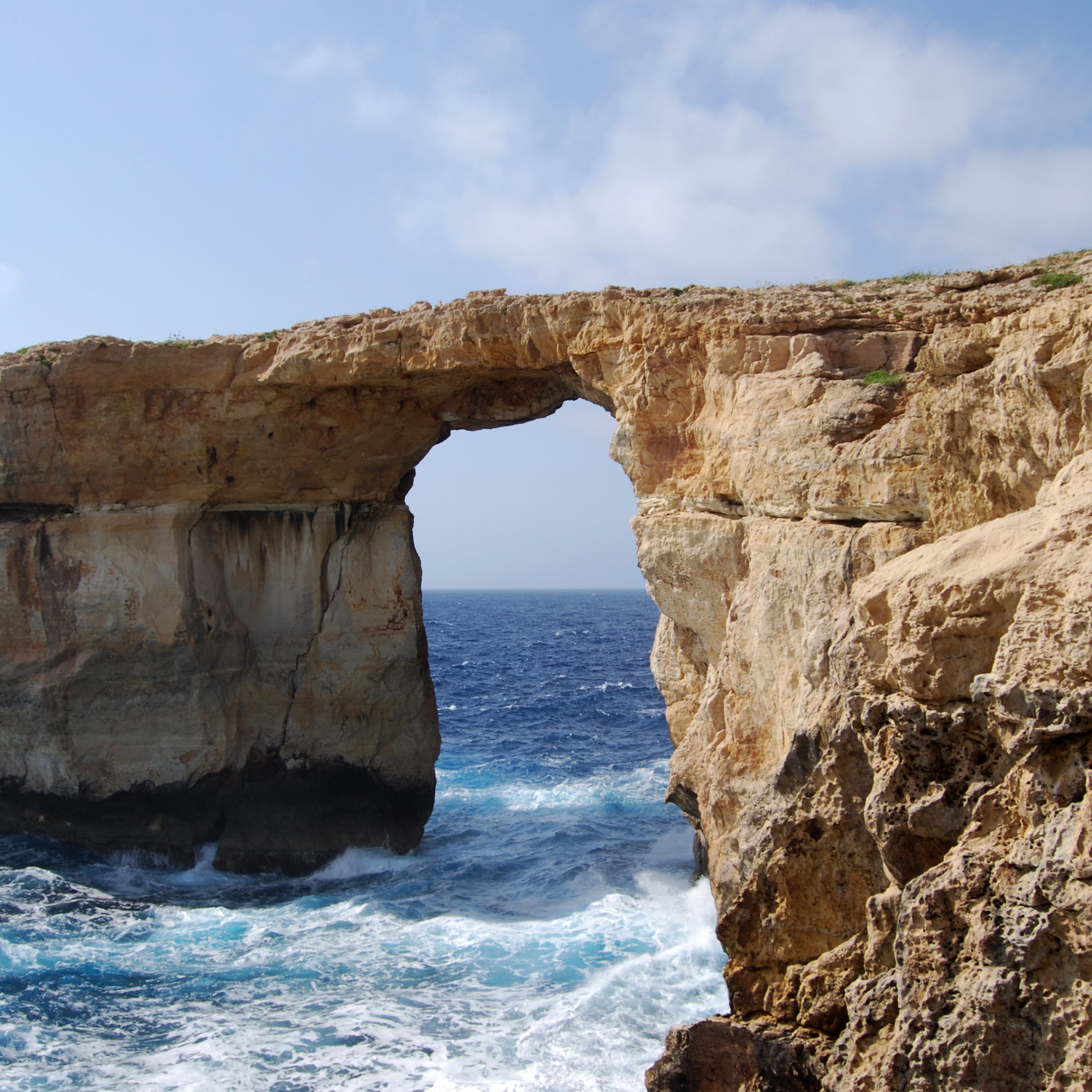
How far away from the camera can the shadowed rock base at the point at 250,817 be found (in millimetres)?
16906

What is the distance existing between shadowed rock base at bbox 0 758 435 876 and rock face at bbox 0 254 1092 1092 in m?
0.06

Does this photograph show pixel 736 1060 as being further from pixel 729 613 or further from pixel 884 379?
pixel 884 379

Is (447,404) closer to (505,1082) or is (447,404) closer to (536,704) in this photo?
(505,1082)

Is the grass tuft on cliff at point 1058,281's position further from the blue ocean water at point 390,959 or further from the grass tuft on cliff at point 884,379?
the blue ocean water at point 390,959

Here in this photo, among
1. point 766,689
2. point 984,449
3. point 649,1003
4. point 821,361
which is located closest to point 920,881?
point 984,449

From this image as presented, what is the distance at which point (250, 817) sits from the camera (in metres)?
17.6

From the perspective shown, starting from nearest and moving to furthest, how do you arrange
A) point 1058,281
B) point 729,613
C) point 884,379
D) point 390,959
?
1. point 884,379
2. point 1058,281
3. point 729,613
4. point 390,959

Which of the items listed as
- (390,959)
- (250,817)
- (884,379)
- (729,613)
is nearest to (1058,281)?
(884,379)

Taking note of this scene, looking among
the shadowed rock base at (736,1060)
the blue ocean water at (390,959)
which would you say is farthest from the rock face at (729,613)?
the blue ocean water at (390,959)

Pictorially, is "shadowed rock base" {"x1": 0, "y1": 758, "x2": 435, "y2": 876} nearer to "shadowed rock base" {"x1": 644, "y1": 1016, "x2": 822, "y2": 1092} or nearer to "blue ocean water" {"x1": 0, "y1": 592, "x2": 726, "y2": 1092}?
"blue ocean water" {"x1": 0, "y1": 592, "x2": 726, "y2": 1092}

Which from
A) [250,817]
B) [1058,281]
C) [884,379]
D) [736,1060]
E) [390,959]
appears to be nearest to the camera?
[736,1060]

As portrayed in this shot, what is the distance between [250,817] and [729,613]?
11.2m

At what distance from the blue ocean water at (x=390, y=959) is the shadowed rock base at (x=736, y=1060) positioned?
333 cm

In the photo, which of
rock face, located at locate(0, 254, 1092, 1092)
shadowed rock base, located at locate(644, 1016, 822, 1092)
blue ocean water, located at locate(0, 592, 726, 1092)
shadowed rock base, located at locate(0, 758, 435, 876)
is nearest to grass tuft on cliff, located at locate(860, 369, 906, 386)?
rock face, located at locate(0, 254, 1092, 1092)
